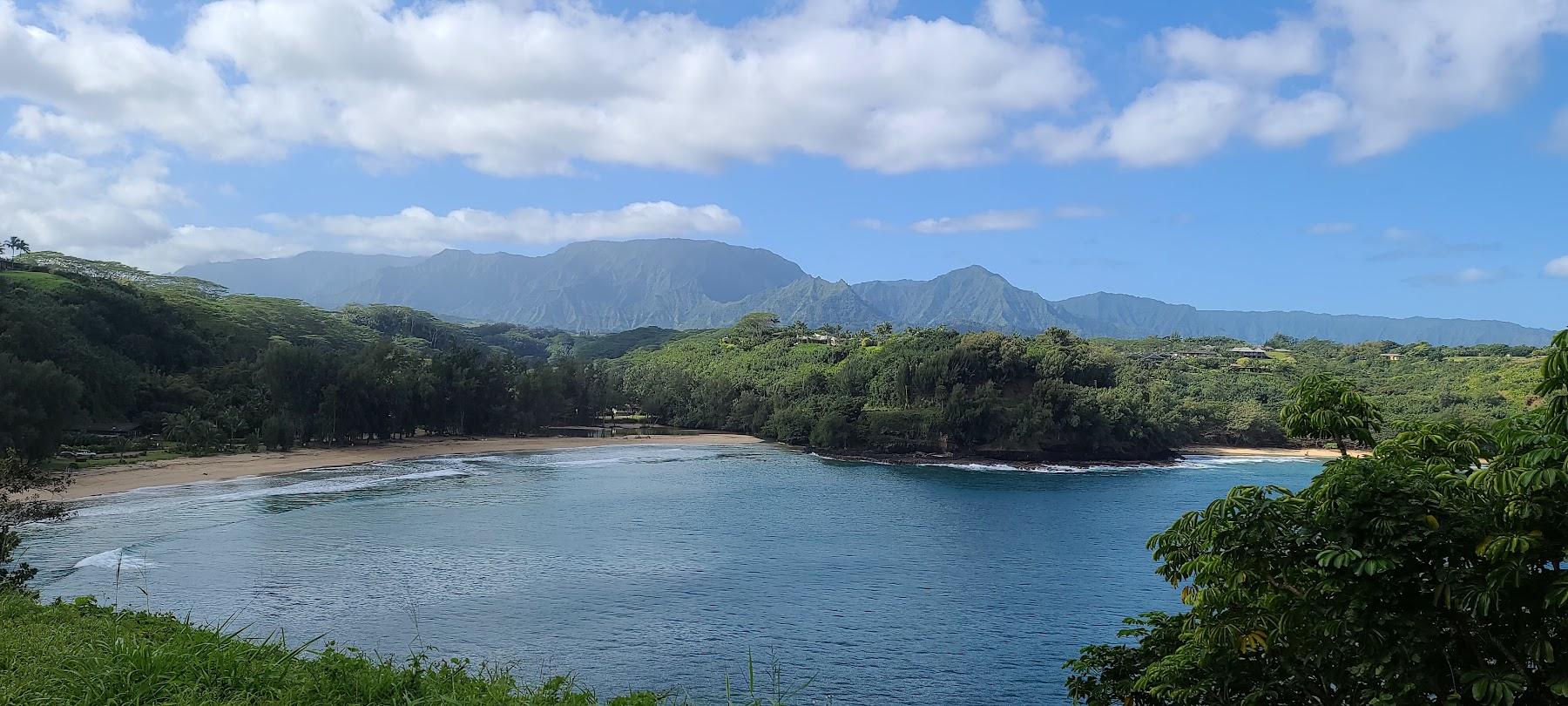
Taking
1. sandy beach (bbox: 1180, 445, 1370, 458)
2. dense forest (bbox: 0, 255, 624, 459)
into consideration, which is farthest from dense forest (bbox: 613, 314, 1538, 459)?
dense forest (bbox: 0, 255, 624, 459)

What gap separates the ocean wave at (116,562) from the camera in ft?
91.8

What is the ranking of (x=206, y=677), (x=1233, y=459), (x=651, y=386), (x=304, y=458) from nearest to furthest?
(x=206, y=677) → (x=304, y=458) → (x=1233, y=459) → (x=651, y=386)

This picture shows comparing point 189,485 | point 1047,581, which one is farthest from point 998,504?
point 189,485

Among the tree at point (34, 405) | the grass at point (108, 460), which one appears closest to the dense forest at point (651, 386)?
the tree at point (34, 405)

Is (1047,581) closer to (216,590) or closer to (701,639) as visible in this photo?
(701,639)

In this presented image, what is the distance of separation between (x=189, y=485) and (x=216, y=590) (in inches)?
973

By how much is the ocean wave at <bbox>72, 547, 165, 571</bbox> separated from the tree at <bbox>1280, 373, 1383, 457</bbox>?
32.5m

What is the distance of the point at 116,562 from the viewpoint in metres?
28.8

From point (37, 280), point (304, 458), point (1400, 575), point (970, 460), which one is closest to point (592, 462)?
point (304, 458)

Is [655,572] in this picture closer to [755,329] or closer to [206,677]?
[206,677]

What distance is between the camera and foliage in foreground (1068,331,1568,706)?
5.73 m

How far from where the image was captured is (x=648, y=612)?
25.9 m

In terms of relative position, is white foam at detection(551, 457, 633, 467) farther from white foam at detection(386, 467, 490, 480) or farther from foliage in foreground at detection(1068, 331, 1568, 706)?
foliage in foreground at detection(1068, 331, 1568, 706)

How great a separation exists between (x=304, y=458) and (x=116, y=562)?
32.2 metres
